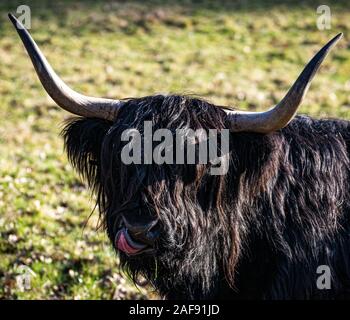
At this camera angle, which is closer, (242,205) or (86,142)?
(242,205)

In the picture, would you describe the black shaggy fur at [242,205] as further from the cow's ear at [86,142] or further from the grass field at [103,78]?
the grass field at [103,78]

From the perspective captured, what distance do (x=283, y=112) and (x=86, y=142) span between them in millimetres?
1404

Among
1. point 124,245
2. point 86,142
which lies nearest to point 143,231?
point 124,245

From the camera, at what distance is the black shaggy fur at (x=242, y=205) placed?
4102 mm

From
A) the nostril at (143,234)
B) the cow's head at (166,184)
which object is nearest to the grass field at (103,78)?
the cow's head at (166,184)

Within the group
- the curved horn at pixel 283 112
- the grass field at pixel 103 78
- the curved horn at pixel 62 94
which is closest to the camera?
the curved horn at pixel 283 112

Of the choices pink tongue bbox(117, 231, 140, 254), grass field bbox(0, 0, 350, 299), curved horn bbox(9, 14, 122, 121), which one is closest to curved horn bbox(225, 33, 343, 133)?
curved horn bbox(9, 14, 122, 121)

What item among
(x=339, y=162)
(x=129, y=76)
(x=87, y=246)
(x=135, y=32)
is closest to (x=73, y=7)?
(x=135, y=32)

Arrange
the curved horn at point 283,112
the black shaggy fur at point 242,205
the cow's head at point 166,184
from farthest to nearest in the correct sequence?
the black shaggy fur at point 242,205 < the cow's head at point 166,184 < the curved horn at point 283,112

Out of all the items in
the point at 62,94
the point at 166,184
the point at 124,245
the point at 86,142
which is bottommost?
the point at 124,245

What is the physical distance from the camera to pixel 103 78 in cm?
1188

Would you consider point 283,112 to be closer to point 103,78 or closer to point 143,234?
point 143,234

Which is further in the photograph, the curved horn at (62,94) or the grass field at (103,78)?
the grass field at (103,78)

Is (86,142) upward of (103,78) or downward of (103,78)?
downward
